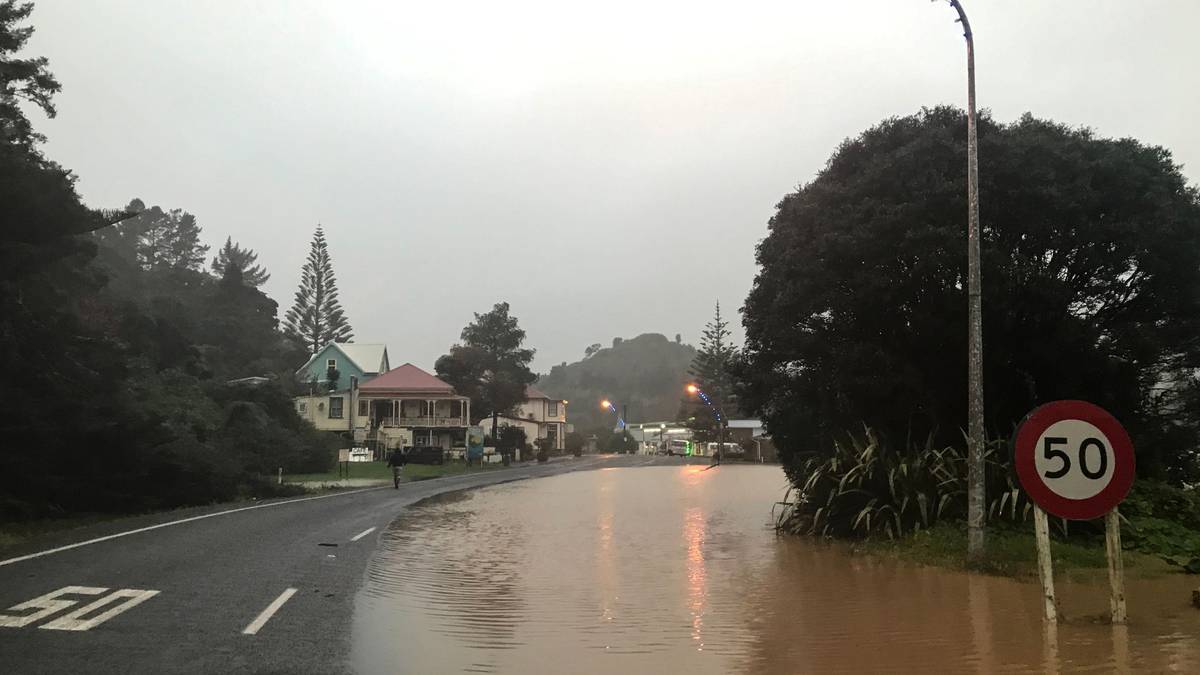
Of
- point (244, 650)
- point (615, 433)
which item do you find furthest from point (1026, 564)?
point (615, 433)

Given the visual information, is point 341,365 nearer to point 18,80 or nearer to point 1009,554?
point 18,80

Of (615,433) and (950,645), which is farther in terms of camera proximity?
(615,433)

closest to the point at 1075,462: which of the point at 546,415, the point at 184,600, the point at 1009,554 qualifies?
the point at 1009,554

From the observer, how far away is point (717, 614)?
955cm

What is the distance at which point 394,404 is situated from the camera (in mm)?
64938

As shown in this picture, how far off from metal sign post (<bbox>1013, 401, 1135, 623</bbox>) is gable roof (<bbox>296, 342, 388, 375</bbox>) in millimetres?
70085

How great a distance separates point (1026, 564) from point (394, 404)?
186ft

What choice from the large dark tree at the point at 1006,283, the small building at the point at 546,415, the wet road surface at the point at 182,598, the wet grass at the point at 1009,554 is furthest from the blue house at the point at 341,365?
the wet grass at the point at 1009,554

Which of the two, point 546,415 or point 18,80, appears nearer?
point 18,80

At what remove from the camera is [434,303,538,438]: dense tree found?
68.8 m

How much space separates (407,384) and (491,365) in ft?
25.5

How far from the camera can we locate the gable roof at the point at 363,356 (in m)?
74.1

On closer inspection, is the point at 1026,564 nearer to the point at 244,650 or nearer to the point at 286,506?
the point at 244,650

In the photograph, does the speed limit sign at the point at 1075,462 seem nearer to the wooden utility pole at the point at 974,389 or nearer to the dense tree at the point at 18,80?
the wooden utility pole at the point at 974,389
